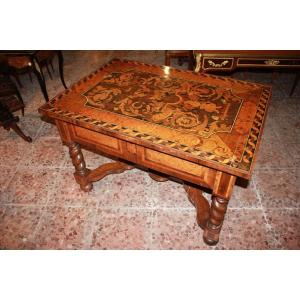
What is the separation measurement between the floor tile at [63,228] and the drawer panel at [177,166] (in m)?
0.98

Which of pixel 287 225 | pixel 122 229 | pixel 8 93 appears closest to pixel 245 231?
pixel 287 225

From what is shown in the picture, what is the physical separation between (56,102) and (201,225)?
5.33 ft

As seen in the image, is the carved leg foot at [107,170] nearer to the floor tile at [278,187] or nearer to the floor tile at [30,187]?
the floor tile at [30,187]

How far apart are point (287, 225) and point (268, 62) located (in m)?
2.09

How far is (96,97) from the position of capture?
2.06 metres

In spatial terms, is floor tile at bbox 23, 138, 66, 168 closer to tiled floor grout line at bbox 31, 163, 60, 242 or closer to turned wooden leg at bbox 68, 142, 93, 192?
tiled floor grout line at bbox 31, 163, 60, 242

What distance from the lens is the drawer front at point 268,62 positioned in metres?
3.21

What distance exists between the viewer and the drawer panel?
5.41ft

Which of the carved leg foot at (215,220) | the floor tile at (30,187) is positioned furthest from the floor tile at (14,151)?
the carved leg foot at (215,220)

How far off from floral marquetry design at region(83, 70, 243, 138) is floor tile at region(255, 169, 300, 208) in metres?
1.15

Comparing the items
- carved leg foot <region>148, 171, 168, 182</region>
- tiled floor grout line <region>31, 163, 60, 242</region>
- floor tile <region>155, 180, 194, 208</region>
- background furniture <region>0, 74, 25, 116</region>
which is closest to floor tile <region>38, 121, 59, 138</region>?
background furniture <region>0, 74, 25, 116</region>

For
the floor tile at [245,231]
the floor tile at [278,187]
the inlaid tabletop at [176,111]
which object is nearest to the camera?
the inlaid tabletop at [176,111]

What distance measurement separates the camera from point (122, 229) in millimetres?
2324
